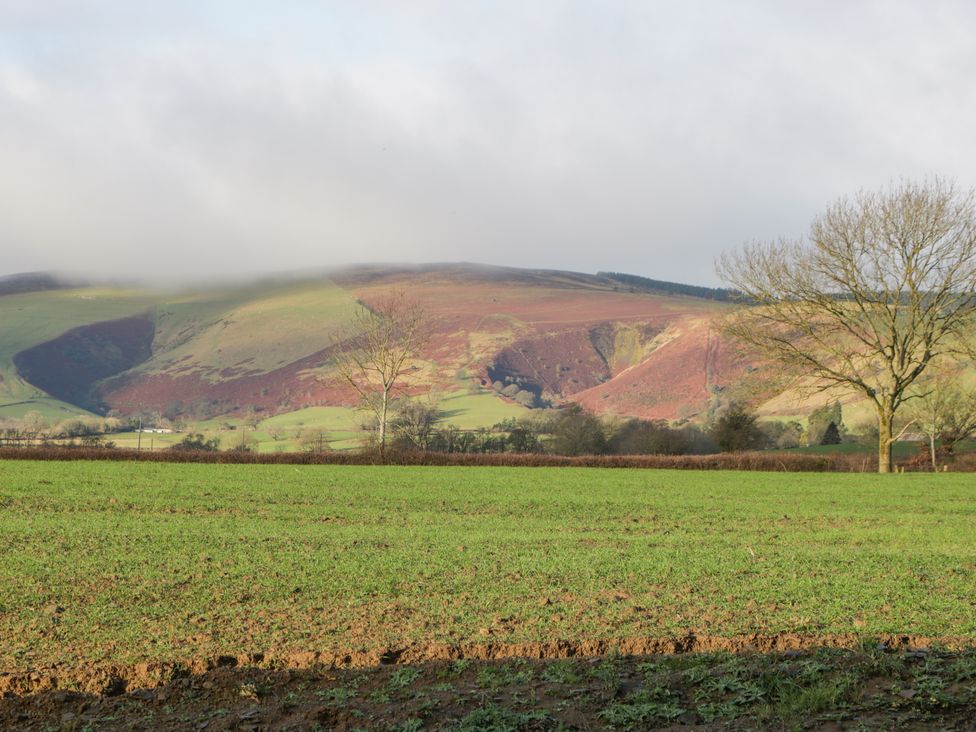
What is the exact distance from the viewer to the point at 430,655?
10.2 m

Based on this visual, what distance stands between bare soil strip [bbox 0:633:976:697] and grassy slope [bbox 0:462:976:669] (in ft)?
1.55

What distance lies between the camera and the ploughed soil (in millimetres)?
7812

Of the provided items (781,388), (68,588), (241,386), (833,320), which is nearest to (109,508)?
(68,588)

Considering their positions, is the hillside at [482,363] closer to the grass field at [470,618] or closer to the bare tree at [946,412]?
the bare tree at [946,412]

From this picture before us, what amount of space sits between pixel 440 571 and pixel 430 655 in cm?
482

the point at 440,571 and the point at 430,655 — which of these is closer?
the point at 430,655

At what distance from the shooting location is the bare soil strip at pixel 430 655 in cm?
938

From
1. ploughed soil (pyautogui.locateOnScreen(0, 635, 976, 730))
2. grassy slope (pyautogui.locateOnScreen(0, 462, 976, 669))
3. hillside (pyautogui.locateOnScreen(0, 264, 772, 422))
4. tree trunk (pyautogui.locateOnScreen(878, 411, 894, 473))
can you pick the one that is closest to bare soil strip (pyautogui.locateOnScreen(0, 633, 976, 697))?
ploughed soil (pyautogui.locateOnScreen(0, 635, 976, 730))

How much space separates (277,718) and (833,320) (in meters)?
44.3

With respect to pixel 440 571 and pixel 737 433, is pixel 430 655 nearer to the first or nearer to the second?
pixel 440 571

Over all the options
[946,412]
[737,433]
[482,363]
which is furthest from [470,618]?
[482,363]

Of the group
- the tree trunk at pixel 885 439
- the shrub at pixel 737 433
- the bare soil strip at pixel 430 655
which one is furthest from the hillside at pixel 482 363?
the bare soil strip at pixel 430 655

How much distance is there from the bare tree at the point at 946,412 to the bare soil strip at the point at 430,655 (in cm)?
5534

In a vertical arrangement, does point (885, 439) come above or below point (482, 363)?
below
